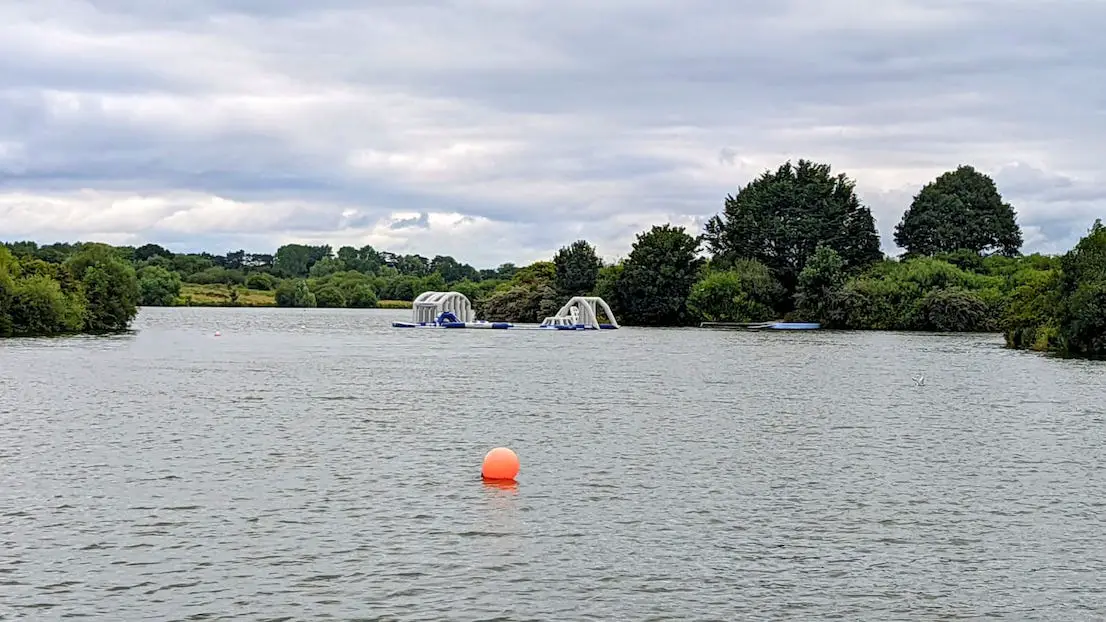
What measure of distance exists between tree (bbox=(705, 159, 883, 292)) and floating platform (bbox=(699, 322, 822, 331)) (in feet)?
35.1

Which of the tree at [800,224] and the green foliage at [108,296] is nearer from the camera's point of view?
the green foliage at [108,296]

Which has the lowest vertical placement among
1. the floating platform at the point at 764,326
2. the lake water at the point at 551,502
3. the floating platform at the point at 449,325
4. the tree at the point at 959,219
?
the lake water at the point at 551,502

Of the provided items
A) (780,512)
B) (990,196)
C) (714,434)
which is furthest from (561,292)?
(780,512)

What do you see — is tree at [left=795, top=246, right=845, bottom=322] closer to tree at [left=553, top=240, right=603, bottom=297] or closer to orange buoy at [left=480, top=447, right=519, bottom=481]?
tree at [left=553, top=240, right=603, bottom=297]

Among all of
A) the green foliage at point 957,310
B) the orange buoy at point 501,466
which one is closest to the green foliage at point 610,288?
the green foliage at point 957,310

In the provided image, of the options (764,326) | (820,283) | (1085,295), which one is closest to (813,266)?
(820,283)

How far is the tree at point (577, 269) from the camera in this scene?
142 meters

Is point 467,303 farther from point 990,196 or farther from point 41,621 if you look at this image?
point 41,621

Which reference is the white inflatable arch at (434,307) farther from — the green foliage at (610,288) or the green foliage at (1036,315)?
the green foliage at (1036,315)

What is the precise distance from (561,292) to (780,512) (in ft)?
400

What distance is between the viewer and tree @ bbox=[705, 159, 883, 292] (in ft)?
438

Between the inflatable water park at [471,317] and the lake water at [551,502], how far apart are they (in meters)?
66.6

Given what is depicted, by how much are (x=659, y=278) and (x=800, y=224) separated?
16612mm

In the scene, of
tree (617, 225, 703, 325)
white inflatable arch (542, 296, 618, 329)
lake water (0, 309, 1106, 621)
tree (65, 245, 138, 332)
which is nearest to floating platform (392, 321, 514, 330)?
white inflatable arch (542, 296, 618, 329)
